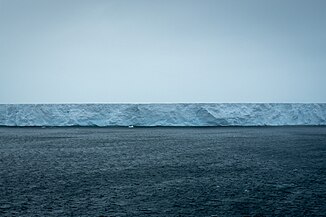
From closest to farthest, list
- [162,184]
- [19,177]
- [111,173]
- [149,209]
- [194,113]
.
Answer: [149,209]
[162,184]
[19,177]
[111,173]
[194,113]

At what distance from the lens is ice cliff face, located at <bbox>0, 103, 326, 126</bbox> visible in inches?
404

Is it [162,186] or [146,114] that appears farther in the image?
[146,114]

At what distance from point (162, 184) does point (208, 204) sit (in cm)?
47

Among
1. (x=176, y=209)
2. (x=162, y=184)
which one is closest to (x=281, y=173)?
(x=162, y=184)

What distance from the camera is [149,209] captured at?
52.1 inches

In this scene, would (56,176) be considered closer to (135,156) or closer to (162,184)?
(162,184)

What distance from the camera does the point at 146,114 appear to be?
407 inches

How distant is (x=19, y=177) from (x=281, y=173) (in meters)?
1.79

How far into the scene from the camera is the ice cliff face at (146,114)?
10273mm

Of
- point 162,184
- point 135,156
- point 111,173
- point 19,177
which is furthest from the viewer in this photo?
point 135,156

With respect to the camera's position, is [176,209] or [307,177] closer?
[176,209]

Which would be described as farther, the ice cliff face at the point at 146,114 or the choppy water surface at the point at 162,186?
the ice cliff face at the point at 146,114

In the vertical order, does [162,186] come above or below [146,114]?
below

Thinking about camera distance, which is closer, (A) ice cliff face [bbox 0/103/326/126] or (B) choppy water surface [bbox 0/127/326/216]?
(B) choppy water surface [bbox 0/127/326/216]
